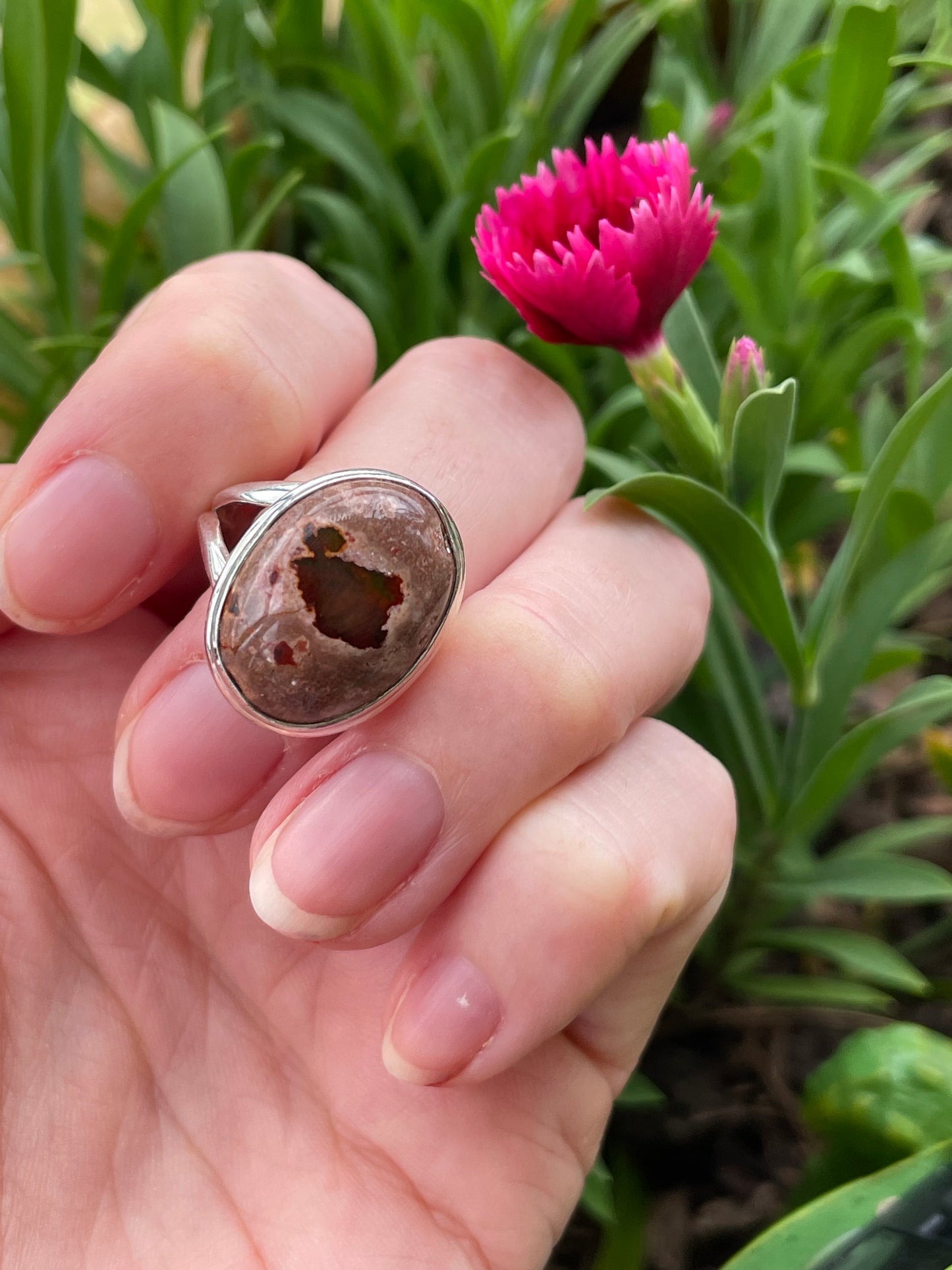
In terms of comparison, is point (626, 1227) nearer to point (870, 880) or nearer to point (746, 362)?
point (870, 880)

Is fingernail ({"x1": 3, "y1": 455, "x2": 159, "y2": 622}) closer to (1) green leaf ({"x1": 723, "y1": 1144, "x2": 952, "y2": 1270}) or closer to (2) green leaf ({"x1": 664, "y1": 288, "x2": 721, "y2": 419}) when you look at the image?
(2) green leaf ({"x1": 664, "y1": 288, "x2": 721, "y2": 419})

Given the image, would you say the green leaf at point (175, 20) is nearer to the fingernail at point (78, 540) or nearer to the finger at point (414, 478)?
the finger at point (414, 478)

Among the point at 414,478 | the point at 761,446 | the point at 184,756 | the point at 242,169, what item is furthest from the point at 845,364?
the point at 184,756

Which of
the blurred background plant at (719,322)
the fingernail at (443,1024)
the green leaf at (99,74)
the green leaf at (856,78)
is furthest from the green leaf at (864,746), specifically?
the green leaf at (99,74)

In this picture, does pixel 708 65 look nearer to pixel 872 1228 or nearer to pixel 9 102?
pixel 9 102

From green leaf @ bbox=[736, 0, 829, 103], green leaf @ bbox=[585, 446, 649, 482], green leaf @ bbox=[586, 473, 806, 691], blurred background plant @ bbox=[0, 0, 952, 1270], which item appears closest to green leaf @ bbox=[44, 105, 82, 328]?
blurred background plant @ bbox=[0, 0, 952, 1270]

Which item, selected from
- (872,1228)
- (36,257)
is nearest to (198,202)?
(36,257)
